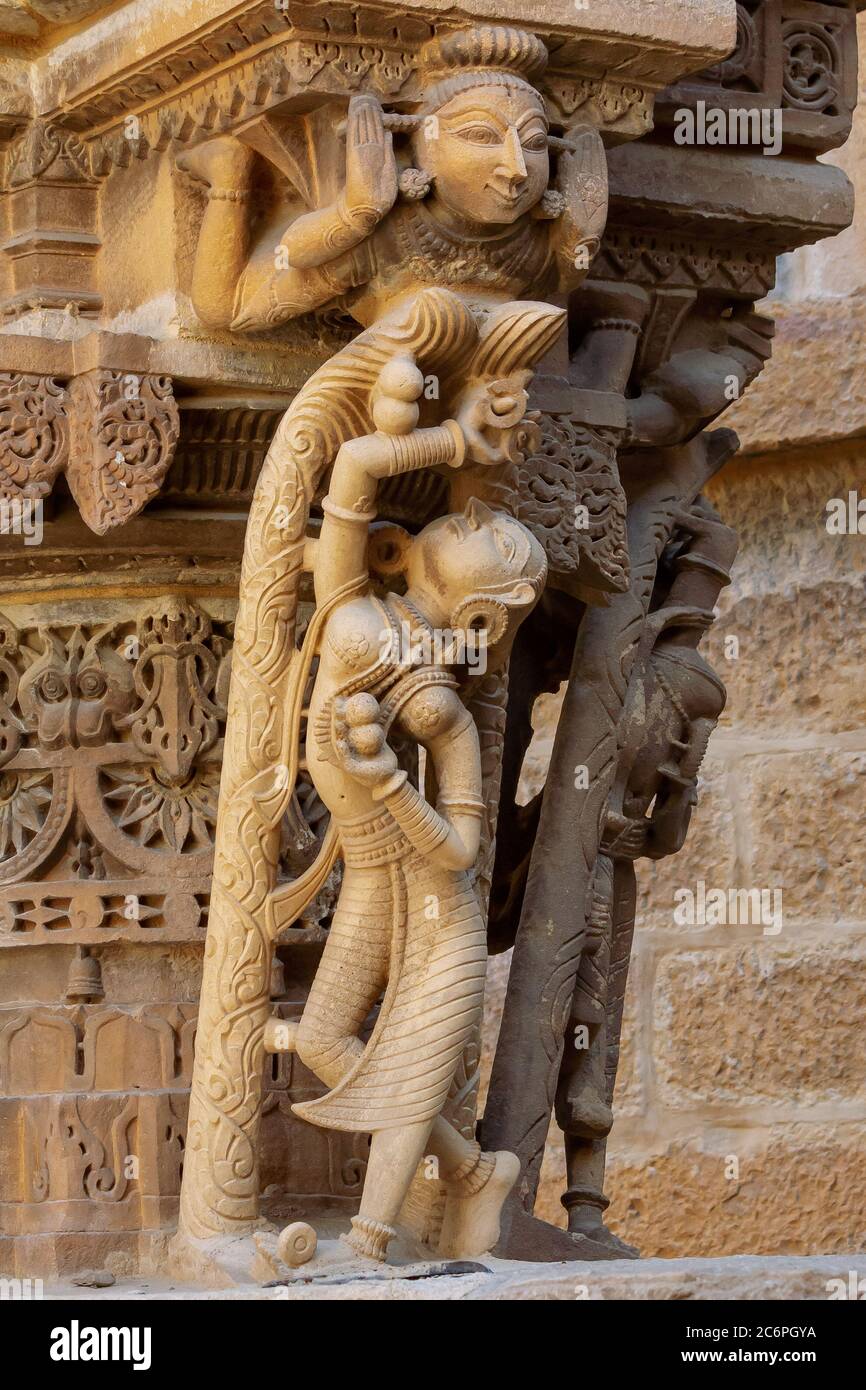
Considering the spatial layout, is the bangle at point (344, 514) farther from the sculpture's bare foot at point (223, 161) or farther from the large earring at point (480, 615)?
the sculpture's bare foot at point (223, 161)

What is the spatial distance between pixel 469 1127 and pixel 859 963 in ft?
5.50

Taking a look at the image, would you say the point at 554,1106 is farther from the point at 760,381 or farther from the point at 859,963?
the point at 760,381

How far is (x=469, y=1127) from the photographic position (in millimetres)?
3061

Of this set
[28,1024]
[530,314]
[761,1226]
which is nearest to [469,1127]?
[28,1024]

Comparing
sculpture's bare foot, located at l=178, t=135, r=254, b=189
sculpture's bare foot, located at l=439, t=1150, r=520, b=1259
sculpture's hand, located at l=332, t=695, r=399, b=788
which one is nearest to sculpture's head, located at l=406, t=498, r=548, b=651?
sculpture's hand, located at l=332, t=695, r=399, b=788

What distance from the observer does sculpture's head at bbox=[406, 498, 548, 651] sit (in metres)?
2.91

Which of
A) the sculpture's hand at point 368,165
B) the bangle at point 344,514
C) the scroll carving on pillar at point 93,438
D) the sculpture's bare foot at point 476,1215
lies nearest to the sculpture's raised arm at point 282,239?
the sculpture's hand at point 368,165

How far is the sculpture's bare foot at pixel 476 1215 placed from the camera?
2.97 m

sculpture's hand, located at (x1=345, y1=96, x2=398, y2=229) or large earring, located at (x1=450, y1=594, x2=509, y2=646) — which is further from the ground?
sculpture's hand, located at (x1=345, y1=96, x2=398, y2=229)

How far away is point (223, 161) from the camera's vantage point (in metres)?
3.03

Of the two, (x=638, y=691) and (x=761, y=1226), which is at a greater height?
(x=638, y=691)

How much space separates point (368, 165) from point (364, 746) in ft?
1.79

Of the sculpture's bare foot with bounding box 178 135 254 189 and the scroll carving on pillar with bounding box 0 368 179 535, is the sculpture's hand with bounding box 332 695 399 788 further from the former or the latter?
the sculpture's bare foot with bounding box 178 135 254 189

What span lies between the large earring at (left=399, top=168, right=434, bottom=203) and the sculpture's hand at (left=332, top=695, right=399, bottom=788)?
48 centimetres
